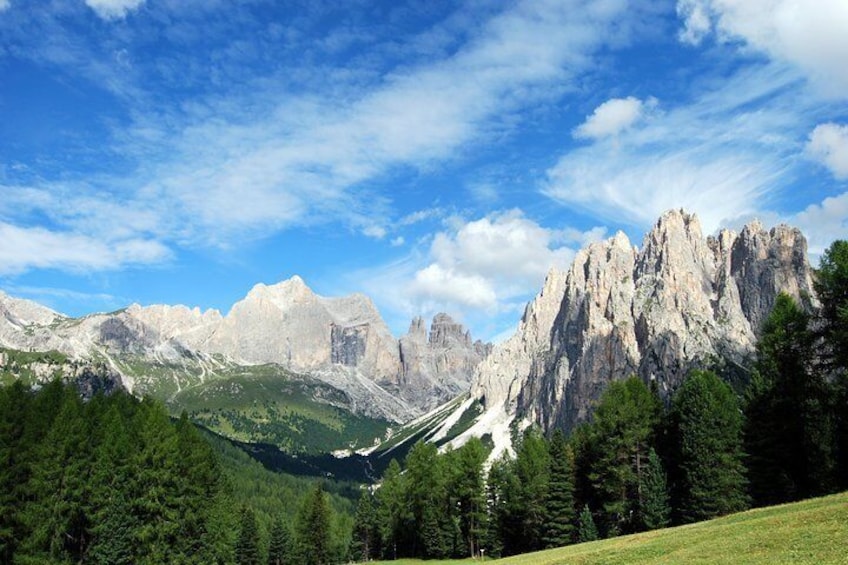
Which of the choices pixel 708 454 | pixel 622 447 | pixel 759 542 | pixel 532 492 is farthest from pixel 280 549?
pixel 759 542

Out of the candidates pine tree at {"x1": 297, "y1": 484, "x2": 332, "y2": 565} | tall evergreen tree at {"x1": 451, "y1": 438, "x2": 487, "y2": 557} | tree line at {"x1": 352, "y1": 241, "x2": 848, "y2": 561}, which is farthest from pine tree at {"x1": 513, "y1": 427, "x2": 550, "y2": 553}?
pine tree at {"x1": 297, "y1": 484, "x2": 332, "y2": 565}

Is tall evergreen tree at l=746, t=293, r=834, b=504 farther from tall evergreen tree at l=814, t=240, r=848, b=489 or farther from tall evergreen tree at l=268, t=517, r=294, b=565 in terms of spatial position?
tall evergreen tree at l=268, t=517, r=294, b=565

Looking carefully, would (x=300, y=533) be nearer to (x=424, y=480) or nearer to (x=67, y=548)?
(x=424, y=480)

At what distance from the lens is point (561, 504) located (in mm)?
79000

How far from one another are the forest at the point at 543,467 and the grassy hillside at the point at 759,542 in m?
20.5

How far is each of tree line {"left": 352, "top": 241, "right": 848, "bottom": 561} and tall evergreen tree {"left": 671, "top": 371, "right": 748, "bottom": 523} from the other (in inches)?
4.8

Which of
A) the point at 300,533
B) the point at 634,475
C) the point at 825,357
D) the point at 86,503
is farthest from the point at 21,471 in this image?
the point at 300,533

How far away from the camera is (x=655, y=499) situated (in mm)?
66750

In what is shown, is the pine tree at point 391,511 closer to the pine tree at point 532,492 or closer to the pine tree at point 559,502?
the pine tree at point 532,492

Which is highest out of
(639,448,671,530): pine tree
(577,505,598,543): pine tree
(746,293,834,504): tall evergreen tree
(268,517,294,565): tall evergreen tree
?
(746,293,834,504): tall evergreen tree

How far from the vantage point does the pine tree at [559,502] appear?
78375mm

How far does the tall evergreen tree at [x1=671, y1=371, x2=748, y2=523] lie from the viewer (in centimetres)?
6406

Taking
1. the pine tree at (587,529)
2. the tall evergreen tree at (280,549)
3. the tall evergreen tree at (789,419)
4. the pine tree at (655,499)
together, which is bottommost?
the tall evergreen tree at (280,549)

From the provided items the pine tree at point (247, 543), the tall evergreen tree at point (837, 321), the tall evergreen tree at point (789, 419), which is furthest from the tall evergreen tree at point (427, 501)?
the tall evergreen tree at point (837, 321)
